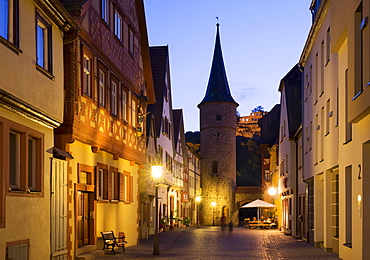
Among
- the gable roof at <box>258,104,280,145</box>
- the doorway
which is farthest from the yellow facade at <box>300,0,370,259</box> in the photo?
the gable roof at <box>258,104,280,145</box>

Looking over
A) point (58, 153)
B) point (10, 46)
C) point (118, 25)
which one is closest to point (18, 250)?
point (58, 153)

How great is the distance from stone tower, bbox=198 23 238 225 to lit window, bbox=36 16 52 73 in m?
54.0

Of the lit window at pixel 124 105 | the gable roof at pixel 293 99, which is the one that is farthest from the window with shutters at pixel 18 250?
the gable roof at pixel 293 99

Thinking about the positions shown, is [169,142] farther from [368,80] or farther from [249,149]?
[249,149]

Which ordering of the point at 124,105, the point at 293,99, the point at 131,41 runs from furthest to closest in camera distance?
the point at 293,99, the point at 131,41, the point at 124,105

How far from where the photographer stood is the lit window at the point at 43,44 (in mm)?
14070

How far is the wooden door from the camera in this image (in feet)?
62.7

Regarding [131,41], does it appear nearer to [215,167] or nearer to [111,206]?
[111,206]

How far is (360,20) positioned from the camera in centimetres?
1444

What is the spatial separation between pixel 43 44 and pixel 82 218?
6791mm

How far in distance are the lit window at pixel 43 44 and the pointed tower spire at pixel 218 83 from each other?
55200 millimetres

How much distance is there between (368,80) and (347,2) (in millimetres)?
3156

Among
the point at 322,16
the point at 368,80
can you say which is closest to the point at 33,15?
the point at 368,80

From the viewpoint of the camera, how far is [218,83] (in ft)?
234
